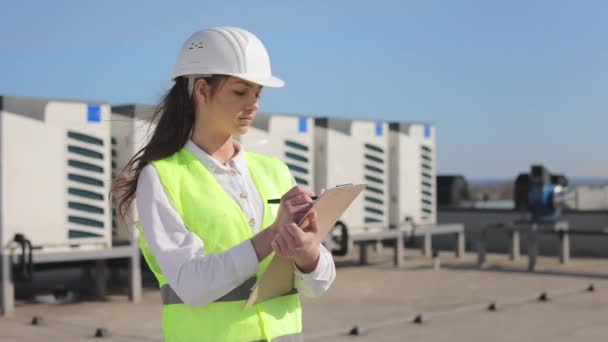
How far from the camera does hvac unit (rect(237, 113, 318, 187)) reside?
1181 cm

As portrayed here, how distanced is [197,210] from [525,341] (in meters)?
5.92

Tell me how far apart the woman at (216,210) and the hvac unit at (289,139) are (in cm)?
901

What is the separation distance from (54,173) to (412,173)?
278 inches

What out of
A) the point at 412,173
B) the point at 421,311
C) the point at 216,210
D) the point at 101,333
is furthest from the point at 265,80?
the point at 412,173

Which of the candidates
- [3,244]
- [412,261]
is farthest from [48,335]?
[412,261]

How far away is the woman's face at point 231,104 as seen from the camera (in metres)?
2.29

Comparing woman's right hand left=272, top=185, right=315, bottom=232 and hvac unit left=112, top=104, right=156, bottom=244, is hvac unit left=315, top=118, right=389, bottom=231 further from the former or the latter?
woman's right hand left=272, top=185, right=315, bottom=232

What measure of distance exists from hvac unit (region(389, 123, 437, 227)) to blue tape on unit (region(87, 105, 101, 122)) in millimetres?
6075

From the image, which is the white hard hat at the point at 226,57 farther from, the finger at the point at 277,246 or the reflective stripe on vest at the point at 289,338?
the reflective stripe on vest at the point at 289,338

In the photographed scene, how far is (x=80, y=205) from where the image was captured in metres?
9.70

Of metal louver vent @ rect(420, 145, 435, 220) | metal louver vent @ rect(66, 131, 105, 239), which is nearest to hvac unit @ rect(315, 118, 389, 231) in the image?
metal louver vent @ rect(420, 145, 435, 220)

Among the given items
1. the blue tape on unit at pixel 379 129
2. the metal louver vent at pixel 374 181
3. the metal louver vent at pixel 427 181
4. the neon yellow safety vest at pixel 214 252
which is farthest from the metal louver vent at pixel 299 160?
the neon yellow safety vest at pixel 214 252

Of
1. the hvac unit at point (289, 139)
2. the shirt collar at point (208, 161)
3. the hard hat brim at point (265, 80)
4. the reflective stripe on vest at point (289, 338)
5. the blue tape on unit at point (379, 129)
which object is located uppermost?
the blue tape on unit at point (379, 129)

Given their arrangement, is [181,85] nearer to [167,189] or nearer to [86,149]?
[167,189]
